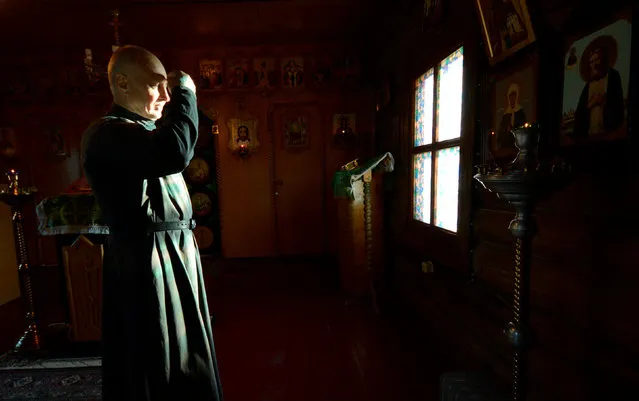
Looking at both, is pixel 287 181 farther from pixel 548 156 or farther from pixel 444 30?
pixel 548 156

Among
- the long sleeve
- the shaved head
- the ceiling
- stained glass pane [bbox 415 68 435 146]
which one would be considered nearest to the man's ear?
the shaved head

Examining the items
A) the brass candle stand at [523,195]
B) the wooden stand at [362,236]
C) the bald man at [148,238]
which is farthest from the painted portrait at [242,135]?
the brass candle stand at [523,195]

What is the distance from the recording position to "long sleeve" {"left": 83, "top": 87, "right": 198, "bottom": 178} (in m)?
0.93

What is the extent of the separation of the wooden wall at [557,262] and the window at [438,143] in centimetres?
16

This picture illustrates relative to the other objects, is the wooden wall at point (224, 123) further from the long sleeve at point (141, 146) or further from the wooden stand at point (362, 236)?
the long sleeve at point (141, 146)

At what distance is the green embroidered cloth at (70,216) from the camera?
1989 millimetres

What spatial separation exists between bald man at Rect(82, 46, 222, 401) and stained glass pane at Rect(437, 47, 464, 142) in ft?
5.24

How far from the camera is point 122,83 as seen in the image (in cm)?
107

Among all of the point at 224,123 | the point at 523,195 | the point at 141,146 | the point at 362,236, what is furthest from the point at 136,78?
the point at 224,123

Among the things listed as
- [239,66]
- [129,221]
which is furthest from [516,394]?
[239,66]

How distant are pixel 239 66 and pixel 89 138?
386cm

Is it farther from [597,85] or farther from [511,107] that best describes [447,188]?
[597,85]

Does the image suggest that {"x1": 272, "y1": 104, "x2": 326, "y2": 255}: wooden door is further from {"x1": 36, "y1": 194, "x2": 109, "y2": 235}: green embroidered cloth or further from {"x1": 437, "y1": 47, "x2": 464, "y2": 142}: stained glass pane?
{"x1": 36, "y1": 194, "x2": 109, "y2": 235}: green embroidered cloth

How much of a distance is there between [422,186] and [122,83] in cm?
211
